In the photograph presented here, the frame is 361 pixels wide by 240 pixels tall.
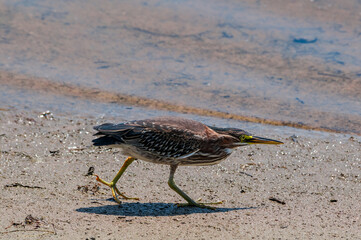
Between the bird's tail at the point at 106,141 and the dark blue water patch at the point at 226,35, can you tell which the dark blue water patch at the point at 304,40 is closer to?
the dark blue water patch at the point at 226,35

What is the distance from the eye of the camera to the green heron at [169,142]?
5.68 meters

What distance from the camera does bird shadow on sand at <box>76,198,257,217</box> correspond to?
5305 mm

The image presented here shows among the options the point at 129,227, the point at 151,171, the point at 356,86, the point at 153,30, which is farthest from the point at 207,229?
the point at 153,30

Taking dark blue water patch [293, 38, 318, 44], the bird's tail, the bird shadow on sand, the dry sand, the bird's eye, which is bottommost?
the bird shadow on sand

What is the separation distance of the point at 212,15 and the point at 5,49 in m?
4.12

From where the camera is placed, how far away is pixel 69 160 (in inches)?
254

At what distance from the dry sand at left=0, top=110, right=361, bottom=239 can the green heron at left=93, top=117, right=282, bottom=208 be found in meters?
0.33

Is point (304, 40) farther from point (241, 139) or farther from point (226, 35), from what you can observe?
point (241, 139)

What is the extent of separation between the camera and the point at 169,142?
570cm

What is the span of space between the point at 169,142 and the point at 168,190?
0.64m

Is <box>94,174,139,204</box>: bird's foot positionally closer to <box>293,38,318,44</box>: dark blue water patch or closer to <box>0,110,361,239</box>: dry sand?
<box>0,110,361,239</box>: dry sand

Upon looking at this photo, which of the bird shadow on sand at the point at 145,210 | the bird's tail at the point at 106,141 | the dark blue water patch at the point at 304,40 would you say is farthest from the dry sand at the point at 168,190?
the dark blue water patch at the point at 304,40

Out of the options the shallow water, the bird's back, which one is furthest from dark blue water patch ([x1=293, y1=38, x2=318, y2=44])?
the bird's back

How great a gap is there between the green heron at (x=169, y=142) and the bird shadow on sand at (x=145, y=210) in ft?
0.34
